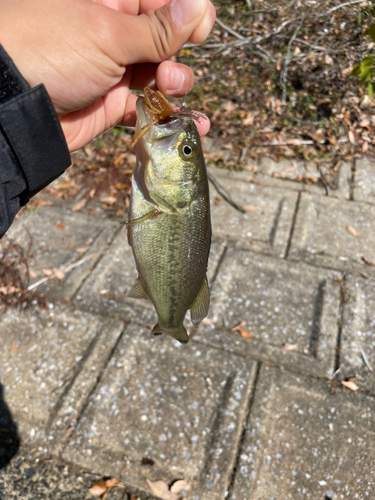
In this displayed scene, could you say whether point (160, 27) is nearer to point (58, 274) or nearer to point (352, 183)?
point (58, 274)

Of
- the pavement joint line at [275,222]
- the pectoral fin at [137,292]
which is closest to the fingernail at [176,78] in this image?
the pectoral fin at [137,292]

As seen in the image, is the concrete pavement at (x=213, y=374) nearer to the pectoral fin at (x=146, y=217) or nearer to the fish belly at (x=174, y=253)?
the fish belly at (x=174, y=253)

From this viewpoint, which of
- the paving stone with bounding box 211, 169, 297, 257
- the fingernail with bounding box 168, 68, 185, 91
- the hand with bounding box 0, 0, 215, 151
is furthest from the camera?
the paving stone with bounding box 211, 169, 297, 257

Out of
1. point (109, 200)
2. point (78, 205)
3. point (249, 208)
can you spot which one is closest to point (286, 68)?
point (249, 208)

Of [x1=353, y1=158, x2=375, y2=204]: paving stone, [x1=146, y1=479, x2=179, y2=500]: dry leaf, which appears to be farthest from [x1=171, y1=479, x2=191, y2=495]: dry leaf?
[x1=353, y1=158, x2=375, y2=204]: paving stone

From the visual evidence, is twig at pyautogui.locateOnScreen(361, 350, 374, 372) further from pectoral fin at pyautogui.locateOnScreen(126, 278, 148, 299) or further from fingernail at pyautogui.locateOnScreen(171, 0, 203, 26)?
fingernail at pyautogui.locateOnScreen(171, 0, 203, 26)

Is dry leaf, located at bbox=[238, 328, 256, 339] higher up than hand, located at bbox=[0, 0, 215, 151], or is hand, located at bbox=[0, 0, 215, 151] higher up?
hand, located at bbox=[0, 0, 215, 151]

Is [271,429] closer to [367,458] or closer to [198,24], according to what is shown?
[367,458]

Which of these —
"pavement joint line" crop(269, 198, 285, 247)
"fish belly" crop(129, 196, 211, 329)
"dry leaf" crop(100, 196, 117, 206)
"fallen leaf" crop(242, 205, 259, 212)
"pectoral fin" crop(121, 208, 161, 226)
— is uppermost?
"pectoral fin" crop(121, 208, 161, 226)
